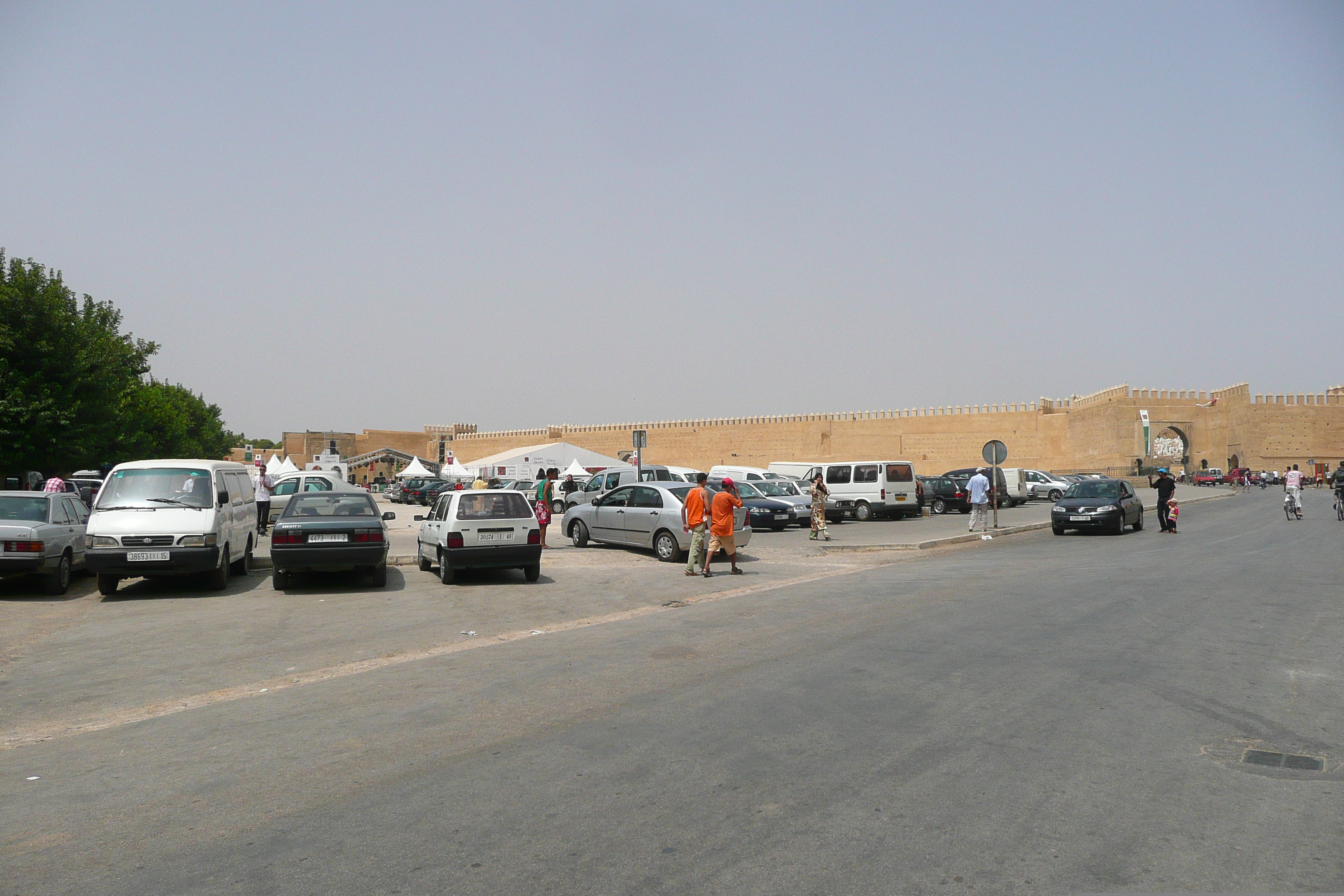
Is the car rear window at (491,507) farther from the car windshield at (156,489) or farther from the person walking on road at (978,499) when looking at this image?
the person walking on road at (978,499)

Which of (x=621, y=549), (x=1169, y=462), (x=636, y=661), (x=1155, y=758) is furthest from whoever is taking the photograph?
(x=1169, y=462)

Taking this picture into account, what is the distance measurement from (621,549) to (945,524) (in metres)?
11.5

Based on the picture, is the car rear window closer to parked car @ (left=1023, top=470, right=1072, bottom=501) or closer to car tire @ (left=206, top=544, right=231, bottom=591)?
car tire @ (left=206, top=544, right=231, bottom=591)

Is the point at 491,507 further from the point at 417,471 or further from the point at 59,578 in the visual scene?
the point at 417,471

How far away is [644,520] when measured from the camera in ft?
55.1

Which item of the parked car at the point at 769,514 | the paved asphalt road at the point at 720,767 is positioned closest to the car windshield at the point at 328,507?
the paved asphalt road at the point at 720,767

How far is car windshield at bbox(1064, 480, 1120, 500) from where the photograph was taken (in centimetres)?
2248

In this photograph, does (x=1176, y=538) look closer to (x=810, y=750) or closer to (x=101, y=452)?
(x=810, y=750)

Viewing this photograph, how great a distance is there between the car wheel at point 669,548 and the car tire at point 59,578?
8801mm

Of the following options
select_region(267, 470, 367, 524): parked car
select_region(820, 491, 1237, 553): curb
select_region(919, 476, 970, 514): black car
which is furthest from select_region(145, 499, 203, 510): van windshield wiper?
select_region(919, 476, 970, 514): black car

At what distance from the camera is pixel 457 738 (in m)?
5.20

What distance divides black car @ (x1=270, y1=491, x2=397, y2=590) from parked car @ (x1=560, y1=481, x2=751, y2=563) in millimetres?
5088

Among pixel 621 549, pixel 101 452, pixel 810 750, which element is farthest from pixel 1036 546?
pixel 101 452

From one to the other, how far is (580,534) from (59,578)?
9027mm
